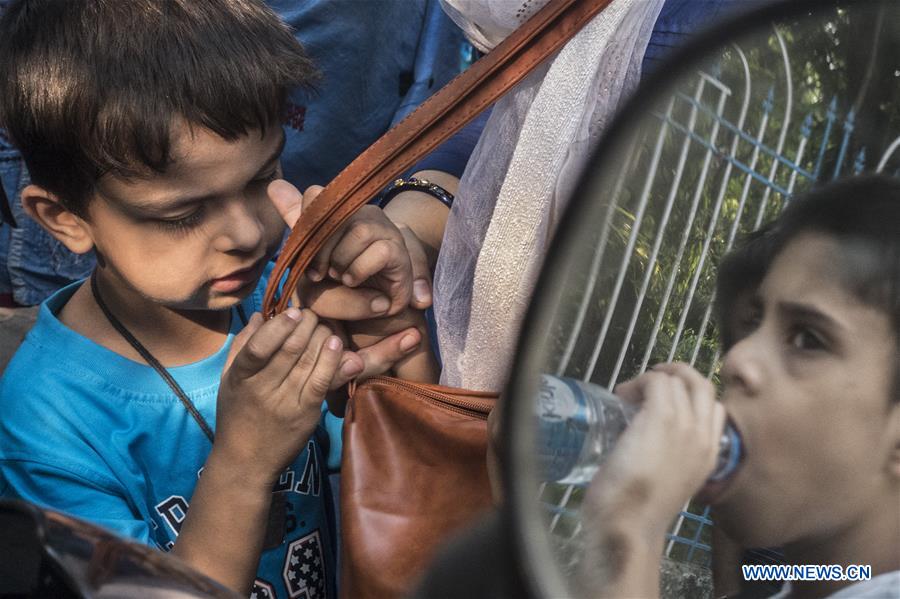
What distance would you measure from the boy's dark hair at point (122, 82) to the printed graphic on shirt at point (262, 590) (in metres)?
0.53

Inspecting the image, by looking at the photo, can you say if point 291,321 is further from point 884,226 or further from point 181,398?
point 884,226

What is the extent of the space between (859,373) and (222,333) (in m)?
1.05

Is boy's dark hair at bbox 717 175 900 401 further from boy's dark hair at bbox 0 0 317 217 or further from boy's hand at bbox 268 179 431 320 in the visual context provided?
boy's dark hair at bbox 0 0 317 217

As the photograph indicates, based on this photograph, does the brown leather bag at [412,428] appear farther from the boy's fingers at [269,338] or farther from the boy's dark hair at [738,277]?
the boy's dark hair at [738,277]

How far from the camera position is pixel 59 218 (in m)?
1.20

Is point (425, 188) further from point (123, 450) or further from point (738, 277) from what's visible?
point (738, 277)

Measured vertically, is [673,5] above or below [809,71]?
above

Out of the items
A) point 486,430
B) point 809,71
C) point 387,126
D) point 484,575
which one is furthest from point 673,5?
point 387,126

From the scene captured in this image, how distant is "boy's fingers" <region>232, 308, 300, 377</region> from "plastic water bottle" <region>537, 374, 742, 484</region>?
606mm

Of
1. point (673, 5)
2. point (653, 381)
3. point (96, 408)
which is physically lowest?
point (96, 408)

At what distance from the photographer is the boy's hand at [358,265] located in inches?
36.9

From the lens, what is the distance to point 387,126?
73.7 inches

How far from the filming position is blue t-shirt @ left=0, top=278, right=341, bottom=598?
3.45 feet

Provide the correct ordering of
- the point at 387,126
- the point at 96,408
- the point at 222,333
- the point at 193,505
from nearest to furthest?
1. the point at 193,505
2. the point at 96,408
3. the point at 222,333
4. the point at 387,126
